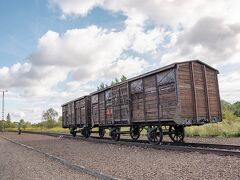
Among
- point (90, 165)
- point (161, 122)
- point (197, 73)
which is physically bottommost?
point (90, 165)

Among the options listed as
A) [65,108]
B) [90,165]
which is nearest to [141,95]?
[90,165]

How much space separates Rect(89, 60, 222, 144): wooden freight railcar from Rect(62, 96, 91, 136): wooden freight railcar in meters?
7.92

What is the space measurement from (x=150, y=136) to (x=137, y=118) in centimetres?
167

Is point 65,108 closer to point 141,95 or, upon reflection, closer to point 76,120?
point 76,120

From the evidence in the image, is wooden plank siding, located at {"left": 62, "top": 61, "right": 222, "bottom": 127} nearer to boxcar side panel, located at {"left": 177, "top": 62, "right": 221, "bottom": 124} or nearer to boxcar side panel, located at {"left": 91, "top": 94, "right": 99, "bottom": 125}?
boxcar side panel, located at {"left": 177, "top": 62, "right": 221, "bottom": 124}

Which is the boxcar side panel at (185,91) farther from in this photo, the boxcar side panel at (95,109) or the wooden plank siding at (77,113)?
the wooden plank siding at (77,113)

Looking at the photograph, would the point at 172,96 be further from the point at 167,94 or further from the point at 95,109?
the point at 95,109

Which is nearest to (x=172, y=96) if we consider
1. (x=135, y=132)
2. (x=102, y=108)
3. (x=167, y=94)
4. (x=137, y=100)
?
(x=167, y=94)

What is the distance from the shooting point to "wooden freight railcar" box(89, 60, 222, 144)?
43.9ft

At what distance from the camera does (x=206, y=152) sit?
10.8 meters

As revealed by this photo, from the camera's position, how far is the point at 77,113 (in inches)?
1110

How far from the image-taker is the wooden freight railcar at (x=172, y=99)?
1338cm

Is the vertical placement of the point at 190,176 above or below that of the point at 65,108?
below

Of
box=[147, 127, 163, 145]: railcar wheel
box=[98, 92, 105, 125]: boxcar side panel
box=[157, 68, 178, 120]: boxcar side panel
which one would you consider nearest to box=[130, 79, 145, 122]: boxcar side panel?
box=[147, 127, 163, 145]: railcar wheel
